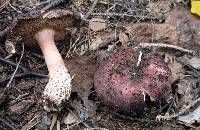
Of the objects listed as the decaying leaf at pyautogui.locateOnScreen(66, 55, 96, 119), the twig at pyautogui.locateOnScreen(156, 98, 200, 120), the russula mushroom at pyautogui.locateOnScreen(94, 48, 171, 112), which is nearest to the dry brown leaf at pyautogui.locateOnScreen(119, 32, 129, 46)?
the decaying leaf at pyautogui.locateOnScreen(66, 55, 96, 119)

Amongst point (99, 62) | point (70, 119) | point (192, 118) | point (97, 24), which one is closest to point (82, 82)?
point (99, 62)

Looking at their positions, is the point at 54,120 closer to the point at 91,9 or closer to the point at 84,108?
the point at 84,108

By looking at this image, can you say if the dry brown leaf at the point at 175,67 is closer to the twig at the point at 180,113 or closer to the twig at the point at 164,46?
the twig at the point at 164,46

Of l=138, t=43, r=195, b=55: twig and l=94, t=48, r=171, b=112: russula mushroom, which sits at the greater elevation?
l=138, t=43, r=195, b=55: twig

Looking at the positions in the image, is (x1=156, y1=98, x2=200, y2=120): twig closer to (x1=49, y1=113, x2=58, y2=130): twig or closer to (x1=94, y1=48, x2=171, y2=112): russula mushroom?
(x1=94, y1=48, x2=171, y2=112): russula mushroom

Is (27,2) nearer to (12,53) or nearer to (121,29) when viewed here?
(12,53)

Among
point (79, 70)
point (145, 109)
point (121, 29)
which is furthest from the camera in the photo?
point (121, 29)

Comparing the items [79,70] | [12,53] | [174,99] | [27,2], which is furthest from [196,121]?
[27,2]

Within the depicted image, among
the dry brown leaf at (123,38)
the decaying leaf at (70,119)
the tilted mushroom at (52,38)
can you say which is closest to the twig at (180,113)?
the decaying leaf at (70,119)
